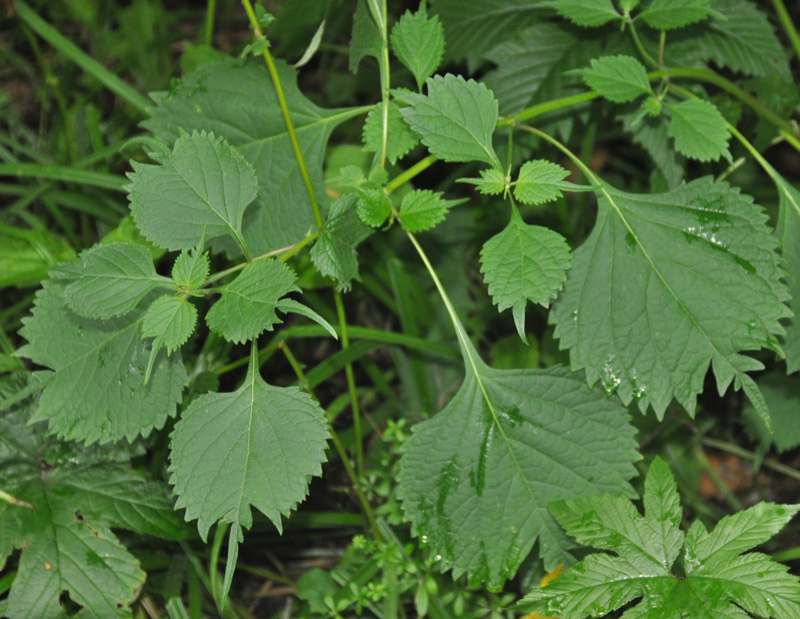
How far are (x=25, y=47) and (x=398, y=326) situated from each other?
6.36 ft

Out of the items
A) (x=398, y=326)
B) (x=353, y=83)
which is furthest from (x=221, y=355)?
(x=353, y=83)

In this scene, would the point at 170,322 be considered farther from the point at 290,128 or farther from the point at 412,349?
the point at 412,349

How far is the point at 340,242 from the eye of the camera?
1.54 m

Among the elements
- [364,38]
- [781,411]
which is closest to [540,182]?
[364,38]

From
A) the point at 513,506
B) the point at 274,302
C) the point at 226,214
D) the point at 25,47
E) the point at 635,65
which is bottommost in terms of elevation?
the point at 513,506

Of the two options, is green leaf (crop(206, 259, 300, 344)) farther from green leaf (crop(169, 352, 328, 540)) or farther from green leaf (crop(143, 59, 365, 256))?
green leaf (crop(143, 59, 365, 256))

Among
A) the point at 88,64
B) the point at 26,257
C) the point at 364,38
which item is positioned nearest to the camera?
the point at 364,38

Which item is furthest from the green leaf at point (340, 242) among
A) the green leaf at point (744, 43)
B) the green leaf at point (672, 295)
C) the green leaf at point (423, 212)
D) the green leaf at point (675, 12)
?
the green leaf at point (744, 43)

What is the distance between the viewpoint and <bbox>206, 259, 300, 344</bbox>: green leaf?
138cm

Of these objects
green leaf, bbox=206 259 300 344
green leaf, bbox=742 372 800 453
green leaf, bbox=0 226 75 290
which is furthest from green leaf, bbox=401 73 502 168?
green leaf, bbox=742 372 800 453

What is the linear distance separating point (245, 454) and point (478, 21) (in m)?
1.49

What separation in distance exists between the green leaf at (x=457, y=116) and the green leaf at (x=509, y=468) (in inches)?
22.5

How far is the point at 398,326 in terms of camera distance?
2.56 meters

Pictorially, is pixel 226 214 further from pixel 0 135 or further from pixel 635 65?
pixel 0 135
